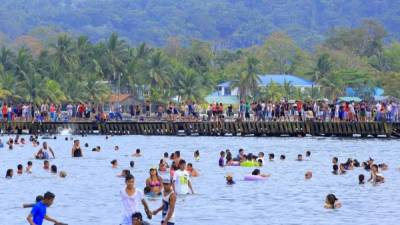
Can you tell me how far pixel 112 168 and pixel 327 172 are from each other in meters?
11.4

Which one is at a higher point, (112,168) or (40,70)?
(40,70)

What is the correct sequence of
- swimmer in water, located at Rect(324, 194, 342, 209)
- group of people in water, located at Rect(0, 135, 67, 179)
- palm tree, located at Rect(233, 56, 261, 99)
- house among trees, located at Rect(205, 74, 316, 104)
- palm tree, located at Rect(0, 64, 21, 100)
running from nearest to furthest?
swimmer in water, located at Rect(324, 194, 342, 209)
group of people in water, located at Rect(0, 135, 67, 179)
palm tree, located at Rect(0, 64, 21, 100)
palm tree, located at Rect(233, 56, 261, 99)
house among trees, located at Rect(205, 74, 316, 104)

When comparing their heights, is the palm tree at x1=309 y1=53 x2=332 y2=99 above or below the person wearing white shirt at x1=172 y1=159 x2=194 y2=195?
above

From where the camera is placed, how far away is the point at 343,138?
9212cm

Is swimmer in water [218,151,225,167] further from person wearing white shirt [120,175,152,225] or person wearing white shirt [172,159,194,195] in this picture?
person wearing white shirt [120,175,152,225]

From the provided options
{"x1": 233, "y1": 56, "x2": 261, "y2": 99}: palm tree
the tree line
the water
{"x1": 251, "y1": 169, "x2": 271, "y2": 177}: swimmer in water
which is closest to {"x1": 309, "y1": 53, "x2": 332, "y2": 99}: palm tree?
the tree line

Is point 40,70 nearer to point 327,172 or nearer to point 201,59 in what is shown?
point 201,59

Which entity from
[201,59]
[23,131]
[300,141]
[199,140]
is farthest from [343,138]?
[201,59]

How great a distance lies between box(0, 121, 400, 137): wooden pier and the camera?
90125mm

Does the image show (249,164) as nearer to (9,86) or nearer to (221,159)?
(221,159)

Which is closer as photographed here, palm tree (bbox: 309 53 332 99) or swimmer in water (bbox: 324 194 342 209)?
swimmer in water (bbox: 324 194 342 209)

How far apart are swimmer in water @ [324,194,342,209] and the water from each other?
10.6 inches

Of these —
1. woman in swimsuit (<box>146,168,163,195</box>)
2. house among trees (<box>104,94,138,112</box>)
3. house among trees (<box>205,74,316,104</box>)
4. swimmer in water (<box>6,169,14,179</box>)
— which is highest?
house among trees (<box>205,74,316,104</box>)

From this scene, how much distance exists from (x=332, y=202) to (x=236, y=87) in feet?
419
